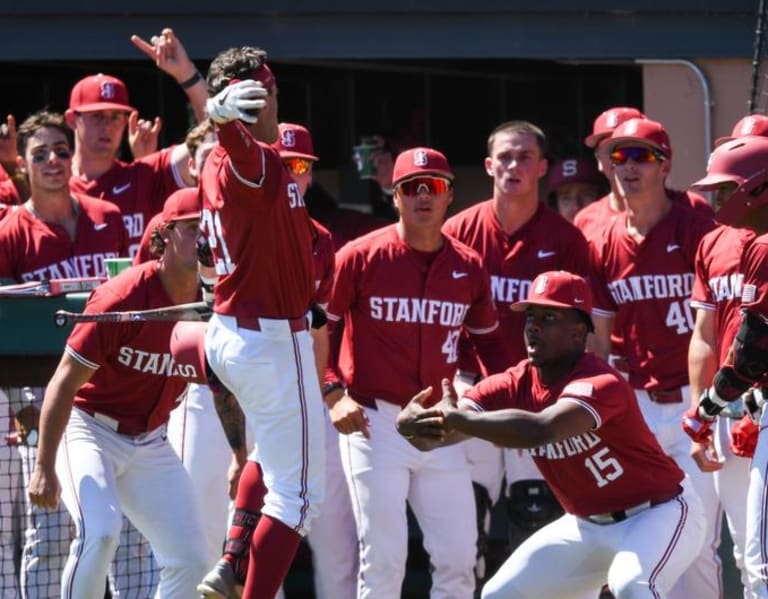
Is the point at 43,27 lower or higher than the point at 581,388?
higher

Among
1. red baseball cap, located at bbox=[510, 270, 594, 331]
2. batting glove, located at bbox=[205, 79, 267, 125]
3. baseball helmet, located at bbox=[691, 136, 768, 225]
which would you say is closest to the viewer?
batting glove, located at bbox=[205, 79, 267, 125]

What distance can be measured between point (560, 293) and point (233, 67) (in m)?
1.44

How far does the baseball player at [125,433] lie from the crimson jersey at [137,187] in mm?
1668

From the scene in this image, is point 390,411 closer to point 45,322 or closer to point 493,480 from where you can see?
point 493,480

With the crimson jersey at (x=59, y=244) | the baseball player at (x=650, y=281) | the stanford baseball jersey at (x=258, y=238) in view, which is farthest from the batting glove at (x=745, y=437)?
the crimson jersey at (x=59, y=244)

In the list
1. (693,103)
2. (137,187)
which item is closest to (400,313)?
(137,187)

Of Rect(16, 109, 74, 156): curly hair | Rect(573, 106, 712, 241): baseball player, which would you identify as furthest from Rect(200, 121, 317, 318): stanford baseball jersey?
Rect(573, 106, 712, 241): baseball player

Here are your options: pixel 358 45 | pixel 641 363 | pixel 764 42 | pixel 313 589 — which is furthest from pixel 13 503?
pixel 764 42

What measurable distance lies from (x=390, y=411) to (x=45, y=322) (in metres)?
1.44

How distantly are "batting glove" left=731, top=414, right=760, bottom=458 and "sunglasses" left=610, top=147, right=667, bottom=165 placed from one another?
4.99 feet

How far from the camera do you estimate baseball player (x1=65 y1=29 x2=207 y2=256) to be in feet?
26.0

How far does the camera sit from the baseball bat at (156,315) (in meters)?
5.89

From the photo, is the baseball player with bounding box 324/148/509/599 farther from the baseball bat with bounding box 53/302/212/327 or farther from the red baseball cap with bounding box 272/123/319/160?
the baseball bat with bounding box 53/302/212/327

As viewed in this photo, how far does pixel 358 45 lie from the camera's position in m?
9.02
